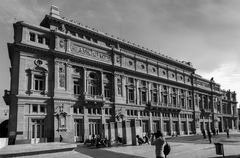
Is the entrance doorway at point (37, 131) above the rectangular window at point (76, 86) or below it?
below

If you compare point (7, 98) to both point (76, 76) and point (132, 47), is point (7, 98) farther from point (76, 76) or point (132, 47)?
point (132, 47)

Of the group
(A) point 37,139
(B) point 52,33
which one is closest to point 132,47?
(B) point 52,33

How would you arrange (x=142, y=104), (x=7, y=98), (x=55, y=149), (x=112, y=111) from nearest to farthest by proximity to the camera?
(x=55, y=149) → (x=7, y=98) → (x=112, y=111) → (x=142, y=104)

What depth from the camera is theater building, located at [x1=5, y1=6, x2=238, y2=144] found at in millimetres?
30672

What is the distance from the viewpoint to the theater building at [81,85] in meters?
30.7

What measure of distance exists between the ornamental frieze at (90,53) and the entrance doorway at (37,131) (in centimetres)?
1237

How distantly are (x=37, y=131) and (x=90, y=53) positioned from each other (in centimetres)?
1533

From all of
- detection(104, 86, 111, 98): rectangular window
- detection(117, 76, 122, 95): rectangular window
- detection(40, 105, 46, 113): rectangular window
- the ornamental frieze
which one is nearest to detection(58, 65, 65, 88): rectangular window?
the ornamental frieze

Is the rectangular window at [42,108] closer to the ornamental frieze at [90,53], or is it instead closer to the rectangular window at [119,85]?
the ornamental frieze at [90,53]

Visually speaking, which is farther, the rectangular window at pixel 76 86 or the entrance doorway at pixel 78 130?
the rectangular window at pixel 76 86

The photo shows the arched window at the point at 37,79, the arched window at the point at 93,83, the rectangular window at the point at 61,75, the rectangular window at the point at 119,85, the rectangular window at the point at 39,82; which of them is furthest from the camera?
the rectangular window at the point at 119,85

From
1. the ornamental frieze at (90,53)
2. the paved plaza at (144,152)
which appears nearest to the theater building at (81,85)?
the ornamental frieze at (90,53)

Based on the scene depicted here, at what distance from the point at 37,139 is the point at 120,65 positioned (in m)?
20.3

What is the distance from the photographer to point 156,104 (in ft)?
158
